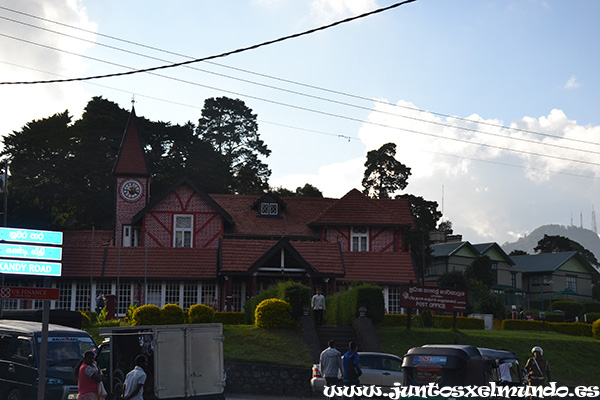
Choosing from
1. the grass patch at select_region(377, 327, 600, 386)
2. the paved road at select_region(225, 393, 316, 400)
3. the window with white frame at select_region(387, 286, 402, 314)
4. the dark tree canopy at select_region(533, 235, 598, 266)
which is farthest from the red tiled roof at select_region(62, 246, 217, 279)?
Result: the dark tree canopy at select_region(533, 235, 598, 266)

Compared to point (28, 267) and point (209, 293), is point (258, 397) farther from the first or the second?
point (209, 293)

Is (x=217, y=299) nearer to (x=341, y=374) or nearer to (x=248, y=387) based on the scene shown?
(x=248, y=387)

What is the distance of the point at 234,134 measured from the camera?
90562 millimetres

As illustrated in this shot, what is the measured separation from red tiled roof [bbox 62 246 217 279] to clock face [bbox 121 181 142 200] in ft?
32.1

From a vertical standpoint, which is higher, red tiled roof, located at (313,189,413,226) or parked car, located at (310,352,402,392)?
red tiled roof, located at (313,189,413,226)

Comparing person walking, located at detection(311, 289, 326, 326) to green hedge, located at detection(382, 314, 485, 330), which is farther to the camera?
green hedge, located at detection(382, 314, 485, 330)

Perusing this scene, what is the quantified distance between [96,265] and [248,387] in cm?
1798

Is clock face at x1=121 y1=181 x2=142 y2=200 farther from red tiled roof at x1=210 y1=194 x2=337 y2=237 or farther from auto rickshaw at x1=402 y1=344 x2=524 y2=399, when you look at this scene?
auto rickshaw at x1=402 y1=344 x2=524 y2=399

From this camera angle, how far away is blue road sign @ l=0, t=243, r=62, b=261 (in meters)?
14.2

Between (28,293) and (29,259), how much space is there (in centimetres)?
64

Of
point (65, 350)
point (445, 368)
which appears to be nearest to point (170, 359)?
point (65, 350)

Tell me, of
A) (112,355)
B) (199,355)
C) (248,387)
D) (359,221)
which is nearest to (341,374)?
(199,355)

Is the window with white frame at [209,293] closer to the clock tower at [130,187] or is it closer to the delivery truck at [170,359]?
the clock tower at [130,187]

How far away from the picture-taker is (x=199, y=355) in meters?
19.3
